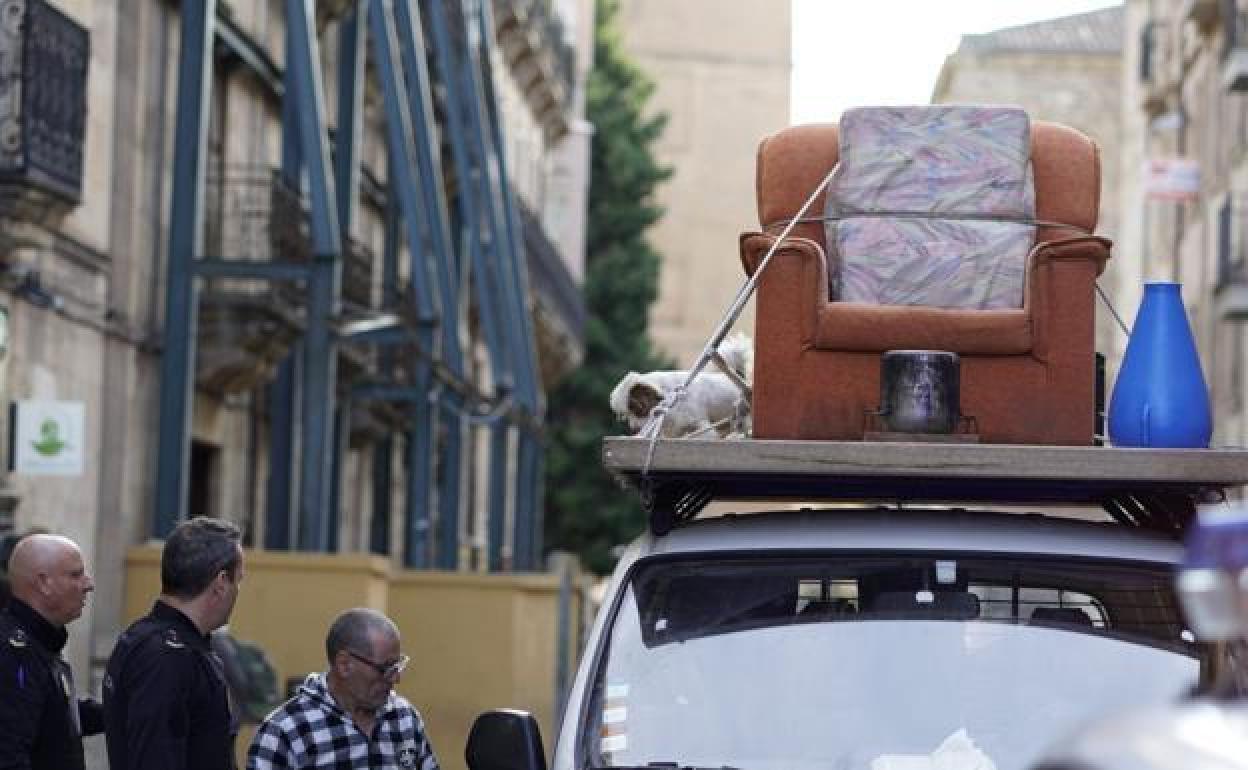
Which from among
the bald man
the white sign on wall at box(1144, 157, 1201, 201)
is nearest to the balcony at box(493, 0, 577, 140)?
the white sign on wall at box(1144, 157, 1201, 201)

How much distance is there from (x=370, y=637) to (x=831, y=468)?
127 cm

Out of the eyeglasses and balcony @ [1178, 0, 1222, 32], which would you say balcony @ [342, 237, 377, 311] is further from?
balcony @ [1178, 0, 1222, 32]

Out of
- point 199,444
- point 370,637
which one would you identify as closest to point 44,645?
point 370,637

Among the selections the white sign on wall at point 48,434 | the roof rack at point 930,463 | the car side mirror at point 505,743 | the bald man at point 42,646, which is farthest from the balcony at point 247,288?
the car side mirror at point 505,743

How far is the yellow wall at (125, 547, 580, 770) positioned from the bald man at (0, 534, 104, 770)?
11.1m

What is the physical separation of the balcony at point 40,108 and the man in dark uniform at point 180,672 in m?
9.70

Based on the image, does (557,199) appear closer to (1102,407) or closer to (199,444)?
(199,444)

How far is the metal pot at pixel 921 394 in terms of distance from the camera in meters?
6.84

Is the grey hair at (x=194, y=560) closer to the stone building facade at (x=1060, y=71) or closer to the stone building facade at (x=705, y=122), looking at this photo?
the stone building facade at (x=1060, y=71)

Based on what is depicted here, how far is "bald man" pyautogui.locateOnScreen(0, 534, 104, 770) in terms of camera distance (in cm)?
721

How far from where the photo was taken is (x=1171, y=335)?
23.4 feet

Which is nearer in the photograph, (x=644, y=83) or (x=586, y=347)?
(x=586, y=347)

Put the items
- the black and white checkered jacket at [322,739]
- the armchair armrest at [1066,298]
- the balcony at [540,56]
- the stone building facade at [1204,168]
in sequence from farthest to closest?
the balcony at [540,56] < the stone building facade at [1204,168] < the armchair armrest at [1066,298] < the black and white checkered jacket at [322,739]

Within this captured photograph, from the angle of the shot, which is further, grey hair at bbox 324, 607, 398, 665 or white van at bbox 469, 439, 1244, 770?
grey hair at bbox 324, 607, 398, 665
